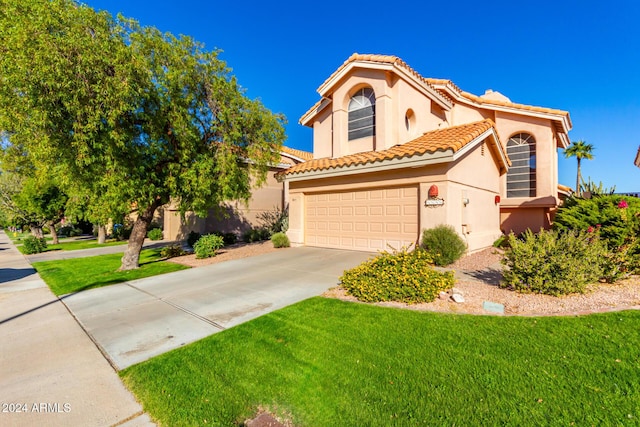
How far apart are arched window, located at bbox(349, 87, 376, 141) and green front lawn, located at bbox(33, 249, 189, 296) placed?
9533mm

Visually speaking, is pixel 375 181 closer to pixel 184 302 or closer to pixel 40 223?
pixel 184 302

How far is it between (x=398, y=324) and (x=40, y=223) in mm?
29828

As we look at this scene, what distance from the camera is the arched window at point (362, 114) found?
12.7 m

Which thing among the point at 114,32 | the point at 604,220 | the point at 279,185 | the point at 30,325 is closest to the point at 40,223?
the point at 279,185

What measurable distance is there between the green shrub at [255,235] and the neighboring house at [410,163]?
3.82m

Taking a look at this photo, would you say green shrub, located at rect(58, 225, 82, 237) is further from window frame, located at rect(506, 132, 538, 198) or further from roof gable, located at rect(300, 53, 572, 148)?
window frame, located at rect(506, 132, 538, 198)

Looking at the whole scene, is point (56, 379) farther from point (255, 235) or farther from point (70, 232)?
point (70, 232)

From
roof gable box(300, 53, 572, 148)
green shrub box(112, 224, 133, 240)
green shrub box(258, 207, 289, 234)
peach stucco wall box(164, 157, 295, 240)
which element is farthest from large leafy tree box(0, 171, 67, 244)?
roof gable box(300, 53, 572, 148)

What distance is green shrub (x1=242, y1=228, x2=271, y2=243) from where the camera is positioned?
1645 cm

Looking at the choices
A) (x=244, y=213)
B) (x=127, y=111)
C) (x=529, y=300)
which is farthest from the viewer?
(x=244, y=213)

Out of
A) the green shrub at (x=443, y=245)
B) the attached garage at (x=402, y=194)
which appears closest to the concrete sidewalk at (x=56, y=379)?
the green shrub at (x=443, y=245)

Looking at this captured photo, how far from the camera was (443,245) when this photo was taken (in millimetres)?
8266

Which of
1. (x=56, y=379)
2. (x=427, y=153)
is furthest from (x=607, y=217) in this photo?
(x=56, y=379)

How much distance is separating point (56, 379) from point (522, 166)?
63.3 ft
